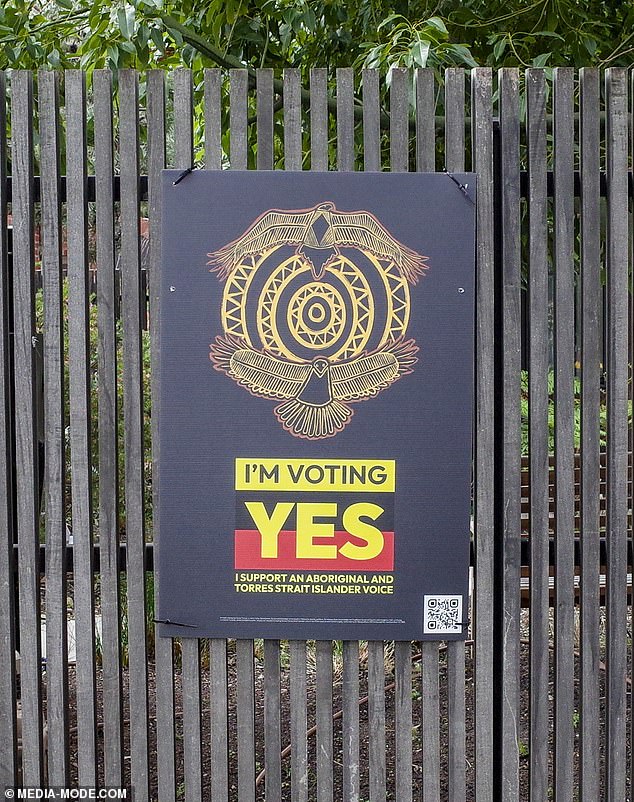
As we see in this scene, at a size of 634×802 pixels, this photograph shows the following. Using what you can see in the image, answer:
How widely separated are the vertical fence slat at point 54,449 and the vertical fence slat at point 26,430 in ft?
0.16

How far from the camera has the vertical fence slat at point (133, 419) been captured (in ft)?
9.50

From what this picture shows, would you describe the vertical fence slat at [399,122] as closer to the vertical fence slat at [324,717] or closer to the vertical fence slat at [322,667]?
the vertical fence slat at [322,667]

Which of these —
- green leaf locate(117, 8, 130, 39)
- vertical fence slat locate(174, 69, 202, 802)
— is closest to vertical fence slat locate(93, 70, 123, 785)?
vertical fence slat locate(174, 69, 202, 802)

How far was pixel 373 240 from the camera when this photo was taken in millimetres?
2828

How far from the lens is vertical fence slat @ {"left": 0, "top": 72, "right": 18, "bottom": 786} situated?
2922mm

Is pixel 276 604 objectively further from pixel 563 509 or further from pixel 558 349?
pixel 558 349

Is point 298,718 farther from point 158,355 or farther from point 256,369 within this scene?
point 158,355

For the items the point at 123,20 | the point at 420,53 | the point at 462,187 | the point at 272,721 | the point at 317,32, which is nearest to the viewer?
the point at 462,187

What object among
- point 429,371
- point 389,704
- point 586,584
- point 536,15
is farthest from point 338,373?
point 536,15

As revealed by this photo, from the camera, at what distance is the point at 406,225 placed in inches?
111

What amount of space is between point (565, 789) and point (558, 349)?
1.60 metres

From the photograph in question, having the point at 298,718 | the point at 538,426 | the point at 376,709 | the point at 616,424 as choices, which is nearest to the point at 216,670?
the point at 298,718

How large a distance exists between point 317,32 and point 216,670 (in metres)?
3.91

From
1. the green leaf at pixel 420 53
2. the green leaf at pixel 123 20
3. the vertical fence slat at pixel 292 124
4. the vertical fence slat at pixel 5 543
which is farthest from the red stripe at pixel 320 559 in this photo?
the green leaf at pixel 123 20
